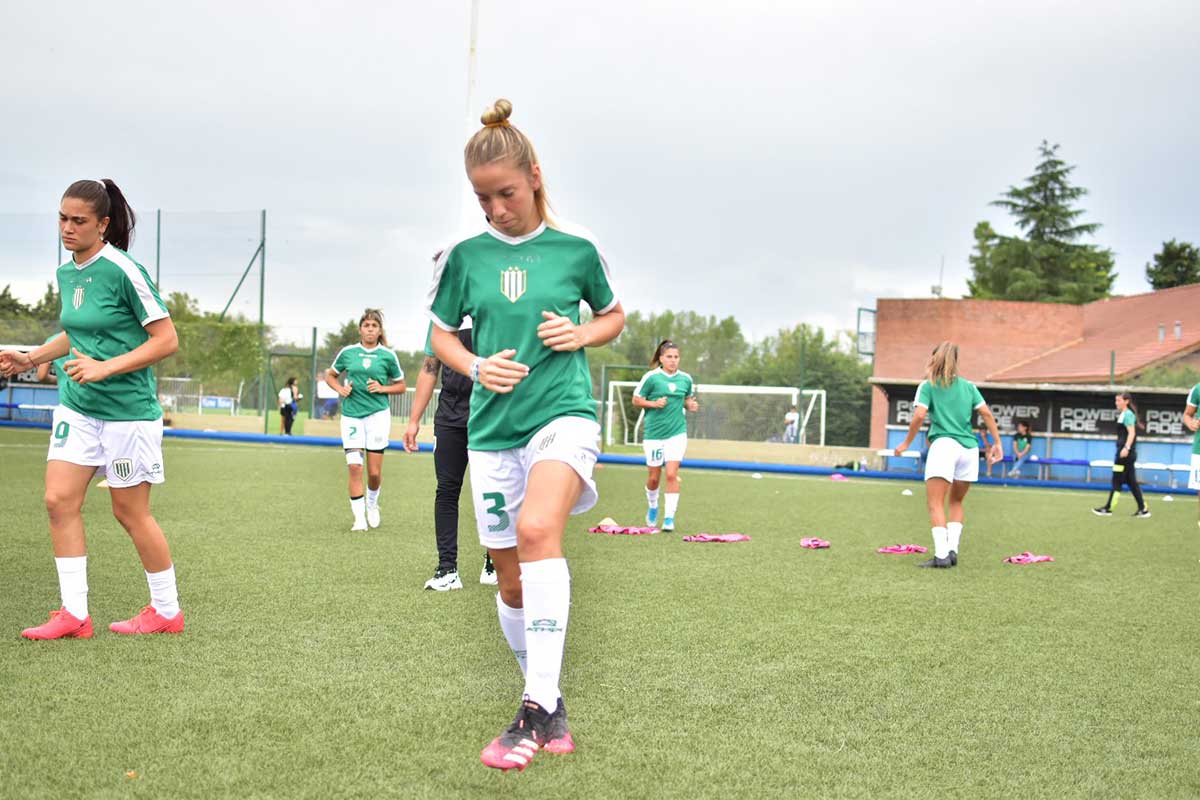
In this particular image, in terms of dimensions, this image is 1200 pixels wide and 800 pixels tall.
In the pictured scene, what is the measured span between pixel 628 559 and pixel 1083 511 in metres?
11.0

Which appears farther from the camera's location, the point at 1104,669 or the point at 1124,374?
the point at 1124,374

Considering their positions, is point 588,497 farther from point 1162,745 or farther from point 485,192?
point 1162,745

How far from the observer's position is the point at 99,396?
5.34 meters

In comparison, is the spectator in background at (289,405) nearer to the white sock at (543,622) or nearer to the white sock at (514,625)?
the white sock at (514,625)

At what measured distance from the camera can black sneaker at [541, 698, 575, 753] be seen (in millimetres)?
3787

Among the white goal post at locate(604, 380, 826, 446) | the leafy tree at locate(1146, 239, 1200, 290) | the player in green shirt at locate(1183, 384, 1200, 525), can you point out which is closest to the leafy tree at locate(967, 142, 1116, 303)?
the leafy tree at locate(1146, 239, 1200, 290)

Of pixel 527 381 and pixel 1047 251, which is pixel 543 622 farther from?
pixel 1047 251

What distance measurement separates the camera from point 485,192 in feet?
12.5

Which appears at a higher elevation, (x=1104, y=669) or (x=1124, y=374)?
(x=1124, y=374)

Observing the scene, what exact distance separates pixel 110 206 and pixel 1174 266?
7437cm

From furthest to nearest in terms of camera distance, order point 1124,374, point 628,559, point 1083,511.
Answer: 1. point 1124,374
2. point 1083,511
3. point 628,559

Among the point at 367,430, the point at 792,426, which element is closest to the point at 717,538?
the point at 367,430

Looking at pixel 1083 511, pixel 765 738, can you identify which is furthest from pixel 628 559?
pixel 1083 511

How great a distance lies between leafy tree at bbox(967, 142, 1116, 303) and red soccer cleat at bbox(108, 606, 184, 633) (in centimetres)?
6441
